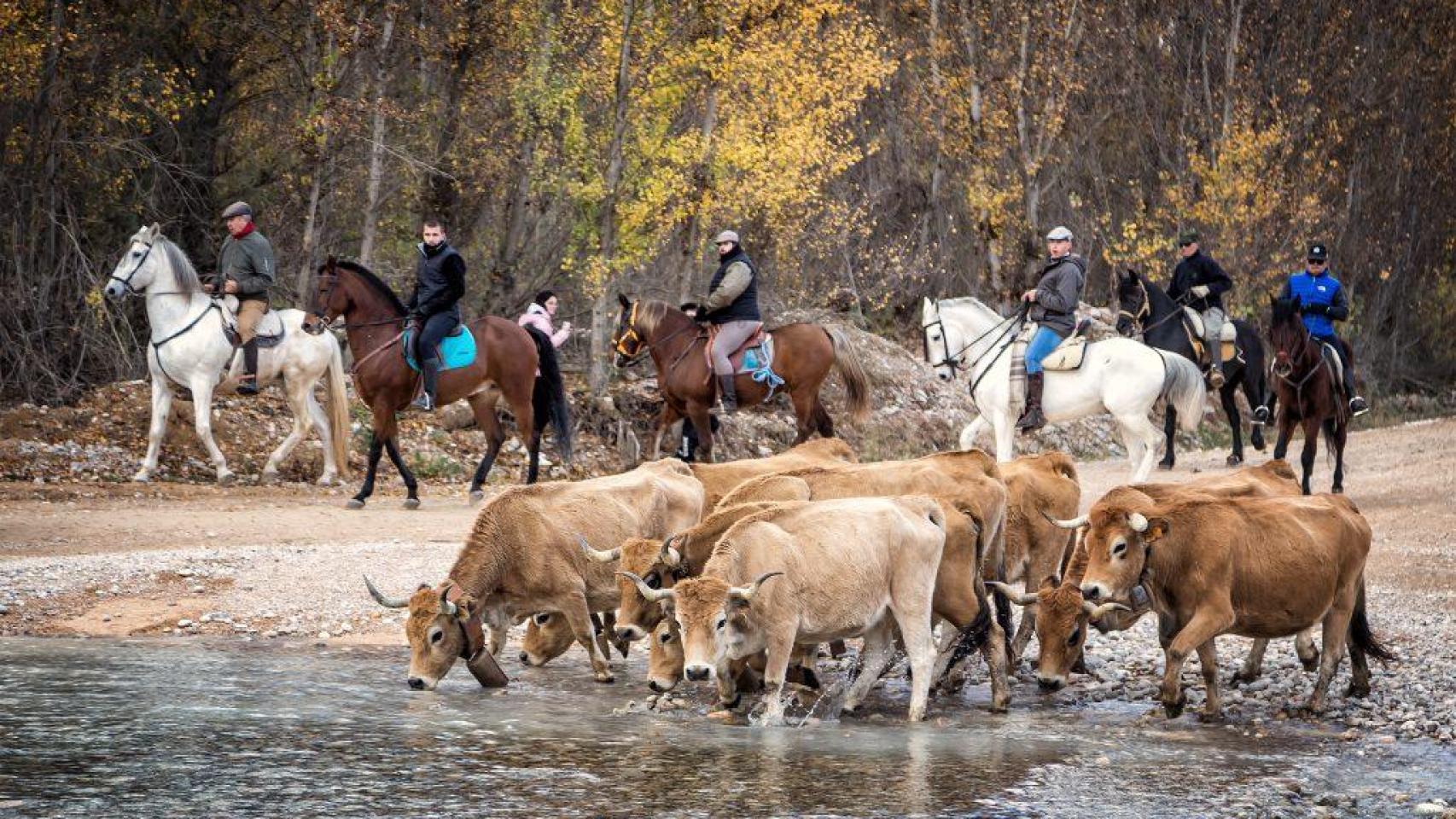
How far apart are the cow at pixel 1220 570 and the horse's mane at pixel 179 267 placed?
1509 cm

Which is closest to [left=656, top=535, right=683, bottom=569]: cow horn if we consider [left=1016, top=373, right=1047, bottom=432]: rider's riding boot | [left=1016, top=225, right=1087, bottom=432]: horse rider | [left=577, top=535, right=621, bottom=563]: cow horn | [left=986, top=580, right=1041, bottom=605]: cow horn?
[left=577, top=535, right=621, bottom=563]: cow horn

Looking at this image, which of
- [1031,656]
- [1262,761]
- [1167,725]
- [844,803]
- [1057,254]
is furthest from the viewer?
[1057,254]

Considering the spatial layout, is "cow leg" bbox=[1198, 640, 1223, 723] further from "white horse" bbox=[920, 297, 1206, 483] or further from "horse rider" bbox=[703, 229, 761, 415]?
"horse rider" bbox=[703, 229, 761, 415]

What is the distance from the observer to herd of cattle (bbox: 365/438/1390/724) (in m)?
11.6

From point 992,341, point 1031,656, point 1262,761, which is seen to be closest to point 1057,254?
point 992,341

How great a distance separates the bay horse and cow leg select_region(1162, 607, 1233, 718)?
Answer: 1210cm

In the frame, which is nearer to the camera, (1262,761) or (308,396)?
(1262,761)

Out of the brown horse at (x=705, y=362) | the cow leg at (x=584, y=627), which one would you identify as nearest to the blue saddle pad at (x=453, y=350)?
the brown horse at (x=705, y=362)

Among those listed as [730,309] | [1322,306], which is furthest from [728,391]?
[1322,306]

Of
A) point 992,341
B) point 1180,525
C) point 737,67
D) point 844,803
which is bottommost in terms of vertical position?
point 844,803

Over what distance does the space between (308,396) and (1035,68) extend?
67.0 ft

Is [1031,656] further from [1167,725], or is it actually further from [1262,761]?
[1262,761]

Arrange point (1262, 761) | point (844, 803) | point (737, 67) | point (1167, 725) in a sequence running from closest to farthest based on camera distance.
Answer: point (844, 803) → point (1262, 761) → point (1167, 725) → point (737, 67)

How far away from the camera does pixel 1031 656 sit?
14500 millimetres
